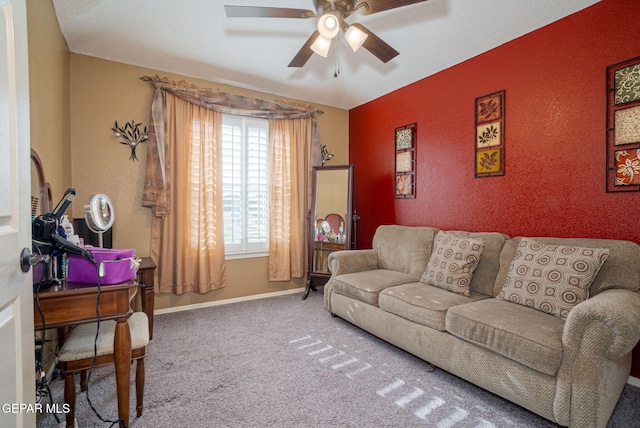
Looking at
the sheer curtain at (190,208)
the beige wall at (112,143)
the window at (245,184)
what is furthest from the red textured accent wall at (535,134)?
the beige wall at (112,143)

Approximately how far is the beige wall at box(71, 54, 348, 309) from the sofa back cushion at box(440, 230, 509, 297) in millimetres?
2970

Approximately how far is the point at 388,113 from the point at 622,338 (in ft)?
10.7

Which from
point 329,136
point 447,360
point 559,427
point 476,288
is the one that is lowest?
point 559,427

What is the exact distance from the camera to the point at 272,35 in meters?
3.00

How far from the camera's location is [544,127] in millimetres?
2598

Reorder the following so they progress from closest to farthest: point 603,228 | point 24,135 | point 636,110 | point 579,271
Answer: point 24,135
point 579,271
point 636,110
point 603,228

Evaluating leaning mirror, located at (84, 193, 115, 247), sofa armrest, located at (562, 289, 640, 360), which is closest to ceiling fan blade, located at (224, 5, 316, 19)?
leaning mirror, located at (84, 193, 115, 247)

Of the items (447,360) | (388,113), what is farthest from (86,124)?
(447,360)

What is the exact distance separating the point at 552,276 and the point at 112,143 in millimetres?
3972

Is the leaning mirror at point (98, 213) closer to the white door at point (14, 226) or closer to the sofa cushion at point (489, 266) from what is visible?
the white door at point (14, 226)

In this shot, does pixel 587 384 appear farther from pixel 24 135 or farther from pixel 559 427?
pixel 24 135

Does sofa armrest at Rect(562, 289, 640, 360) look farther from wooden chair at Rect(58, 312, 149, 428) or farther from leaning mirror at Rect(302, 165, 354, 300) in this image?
leaning mirror at Rect(302, 165, 354, 300)

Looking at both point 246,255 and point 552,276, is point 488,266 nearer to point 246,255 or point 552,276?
point 552,276

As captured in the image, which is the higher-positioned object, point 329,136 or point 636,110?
point 329,136
